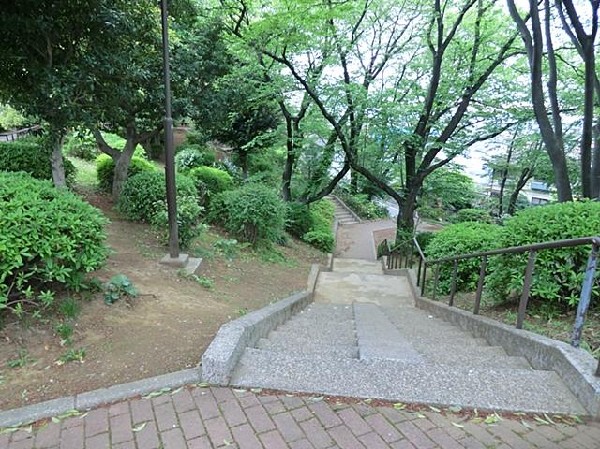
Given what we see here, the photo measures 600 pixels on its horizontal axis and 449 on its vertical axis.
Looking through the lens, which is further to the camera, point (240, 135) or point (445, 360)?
point (240, 135)

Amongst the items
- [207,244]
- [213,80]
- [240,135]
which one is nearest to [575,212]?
[207,244]

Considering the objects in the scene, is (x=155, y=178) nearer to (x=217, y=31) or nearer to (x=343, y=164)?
(x=217, y=31)

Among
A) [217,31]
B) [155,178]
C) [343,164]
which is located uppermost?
[217,31]

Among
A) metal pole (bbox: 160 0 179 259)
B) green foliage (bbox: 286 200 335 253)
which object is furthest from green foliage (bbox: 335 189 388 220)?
metal pole (bbox: 160 0 179 259)

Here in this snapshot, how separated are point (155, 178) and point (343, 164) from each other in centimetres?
821

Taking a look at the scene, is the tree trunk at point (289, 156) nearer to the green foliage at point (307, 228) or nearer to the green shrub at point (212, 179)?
the green foliage at point (307, 228)

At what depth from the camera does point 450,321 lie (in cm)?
498

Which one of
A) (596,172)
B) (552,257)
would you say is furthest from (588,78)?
(552,257)

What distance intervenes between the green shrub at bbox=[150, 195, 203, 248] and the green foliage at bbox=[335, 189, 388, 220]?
1724 cm

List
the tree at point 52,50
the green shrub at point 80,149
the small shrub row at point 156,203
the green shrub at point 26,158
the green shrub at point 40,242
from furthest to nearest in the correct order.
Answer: the green shrub at point 80,149, the green shrub at point 26,158, the small shrub row at point 156,203, the tree at point 52,50, the green shrub at point 40,242

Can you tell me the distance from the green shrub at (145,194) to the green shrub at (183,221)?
0.40 metres

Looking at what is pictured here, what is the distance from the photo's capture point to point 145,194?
272 inches

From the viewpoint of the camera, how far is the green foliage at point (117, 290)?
11.9ft

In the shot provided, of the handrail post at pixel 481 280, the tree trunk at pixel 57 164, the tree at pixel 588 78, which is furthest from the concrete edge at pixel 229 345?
the tree at pixel 588 78
